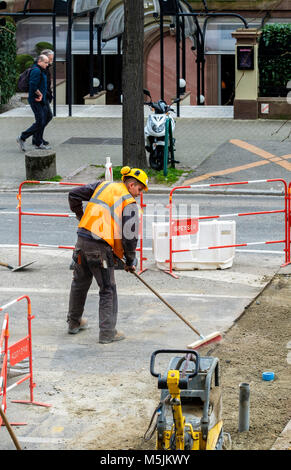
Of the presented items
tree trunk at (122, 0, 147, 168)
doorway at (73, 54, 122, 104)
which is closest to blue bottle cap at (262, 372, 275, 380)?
tree trunk at (122, 0, 147, 168)

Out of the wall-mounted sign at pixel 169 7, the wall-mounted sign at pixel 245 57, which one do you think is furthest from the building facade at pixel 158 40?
the wall-mounted sign at pixel 245 57

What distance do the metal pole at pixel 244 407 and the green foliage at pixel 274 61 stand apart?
1902 cm

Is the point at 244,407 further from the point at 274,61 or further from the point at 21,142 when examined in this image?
the point at 274,61

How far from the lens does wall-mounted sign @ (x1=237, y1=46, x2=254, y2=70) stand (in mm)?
25875

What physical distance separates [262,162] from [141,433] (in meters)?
14.0

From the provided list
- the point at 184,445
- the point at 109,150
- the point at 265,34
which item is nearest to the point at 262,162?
the point at 109,150

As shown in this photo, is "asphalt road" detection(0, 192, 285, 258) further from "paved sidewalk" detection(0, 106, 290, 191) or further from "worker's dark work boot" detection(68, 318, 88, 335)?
"worker's dark work boot" detection(68, 318, 88, 335)

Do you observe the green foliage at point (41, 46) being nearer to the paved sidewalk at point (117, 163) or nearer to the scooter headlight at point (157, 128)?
the paved sidewalk at point (117, 163)

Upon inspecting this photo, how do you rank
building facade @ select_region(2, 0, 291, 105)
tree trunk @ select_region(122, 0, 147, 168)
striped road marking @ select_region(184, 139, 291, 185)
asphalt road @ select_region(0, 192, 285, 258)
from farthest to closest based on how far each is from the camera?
building facade @ select_region(2, 0, 291, 105), striped road marking @ select_region(184, 139, 291, 185), tree trunk @ select_region(122, 0, 147, 168), asphalt road @ select_region(0, 192, 285, 258)

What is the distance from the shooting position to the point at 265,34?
26.8m

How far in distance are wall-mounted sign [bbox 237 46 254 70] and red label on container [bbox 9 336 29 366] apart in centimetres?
1767

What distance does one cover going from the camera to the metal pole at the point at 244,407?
8.32 m

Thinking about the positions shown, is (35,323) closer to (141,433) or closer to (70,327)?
(70,327)

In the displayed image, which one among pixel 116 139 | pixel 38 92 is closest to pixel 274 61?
pixel 116 139
